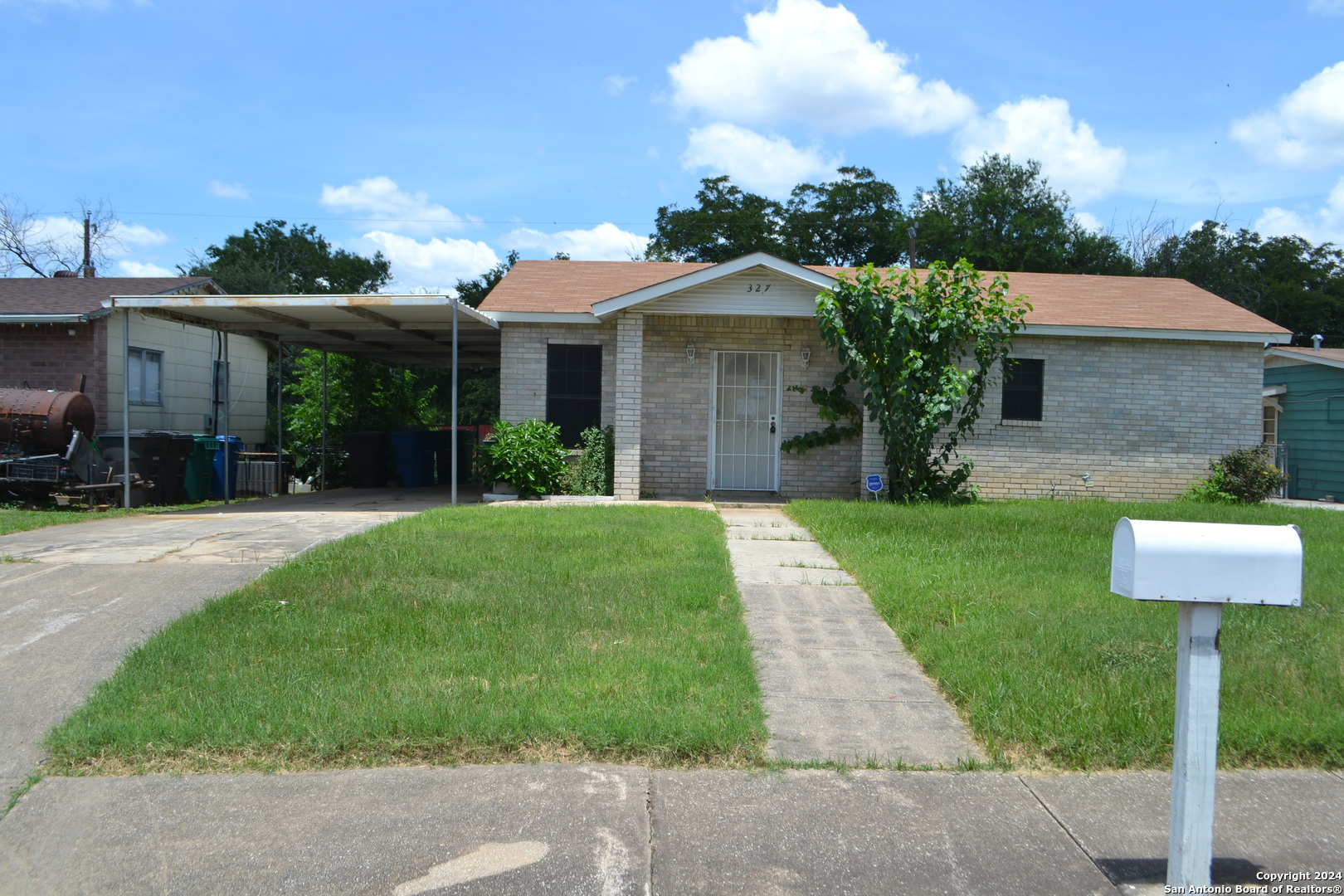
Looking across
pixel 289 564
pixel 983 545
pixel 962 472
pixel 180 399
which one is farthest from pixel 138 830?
pixel 180 399

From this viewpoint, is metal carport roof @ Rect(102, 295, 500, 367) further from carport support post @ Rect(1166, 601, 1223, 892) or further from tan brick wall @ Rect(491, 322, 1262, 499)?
carport support post @ Rect(1166, 601, 1223, 892)

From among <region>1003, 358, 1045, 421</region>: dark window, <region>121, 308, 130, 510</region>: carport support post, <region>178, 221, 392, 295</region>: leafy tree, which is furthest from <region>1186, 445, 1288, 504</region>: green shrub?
<region>178, 221, 392, 295</region>: leafy tree

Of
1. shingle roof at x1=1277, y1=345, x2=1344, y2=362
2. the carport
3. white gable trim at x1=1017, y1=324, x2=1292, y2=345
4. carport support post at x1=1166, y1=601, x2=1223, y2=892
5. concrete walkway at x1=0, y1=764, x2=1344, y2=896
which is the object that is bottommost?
concrete walkway at x1=0, y1=764, x2=1344, y2=896

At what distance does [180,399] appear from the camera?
17891 mm

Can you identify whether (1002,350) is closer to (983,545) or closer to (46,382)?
(983,545)

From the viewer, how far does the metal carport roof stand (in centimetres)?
1241

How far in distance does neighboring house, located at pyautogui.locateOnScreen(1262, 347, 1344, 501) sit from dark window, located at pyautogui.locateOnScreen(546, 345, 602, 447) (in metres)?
13.6

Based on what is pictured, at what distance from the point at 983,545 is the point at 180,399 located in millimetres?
15071

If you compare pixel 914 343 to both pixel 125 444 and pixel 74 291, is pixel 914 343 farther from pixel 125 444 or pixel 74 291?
pixel 74 291

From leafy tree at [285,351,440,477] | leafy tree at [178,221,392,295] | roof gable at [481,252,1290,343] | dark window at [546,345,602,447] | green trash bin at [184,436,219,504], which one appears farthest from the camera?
leafy tree at [178,221,392,295]

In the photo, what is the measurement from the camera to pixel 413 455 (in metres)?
19.2

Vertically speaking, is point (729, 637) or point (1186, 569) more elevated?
point (1186, 569)

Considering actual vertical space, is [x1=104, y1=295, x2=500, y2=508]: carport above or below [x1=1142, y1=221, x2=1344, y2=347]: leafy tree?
below

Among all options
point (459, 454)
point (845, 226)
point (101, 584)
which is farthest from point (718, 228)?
point (101, 584)
